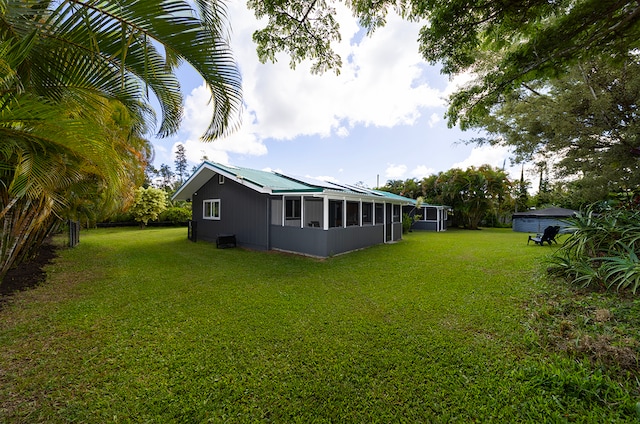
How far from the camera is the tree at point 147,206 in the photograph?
57.1 feet

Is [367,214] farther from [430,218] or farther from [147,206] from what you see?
[147,206]

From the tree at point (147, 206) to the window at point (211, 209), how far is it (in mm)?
8633

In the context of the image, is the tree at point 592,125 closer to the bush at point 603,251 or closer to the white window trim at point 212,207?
the bush at point 603,251

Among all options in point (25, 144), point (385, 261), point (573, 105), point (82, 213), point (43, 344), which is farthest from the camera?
point (385, 261)

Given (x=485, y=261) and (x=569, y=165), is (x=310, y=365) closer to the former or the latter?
(x=485, y=261)

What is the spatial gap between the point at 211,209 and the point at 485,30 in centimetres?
1155

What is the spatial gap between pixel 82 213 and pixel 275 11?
25.0 ft

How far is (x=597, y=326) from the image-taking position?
3066mm

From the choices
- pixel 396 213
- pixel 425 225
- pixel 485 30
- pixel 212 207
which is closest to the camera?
pixel 485 30

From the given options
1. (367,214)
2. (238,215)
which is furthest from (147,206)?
(367,214)

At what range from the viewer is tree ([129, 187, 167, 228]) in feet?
57.1

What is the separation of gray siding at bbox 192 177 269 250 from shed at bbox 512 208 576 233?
1942 centimetres

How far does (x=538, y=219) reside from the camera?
57.3 ft

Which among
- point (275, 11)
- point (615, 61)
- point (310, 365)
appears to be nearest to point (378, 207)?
point (615, 61)
